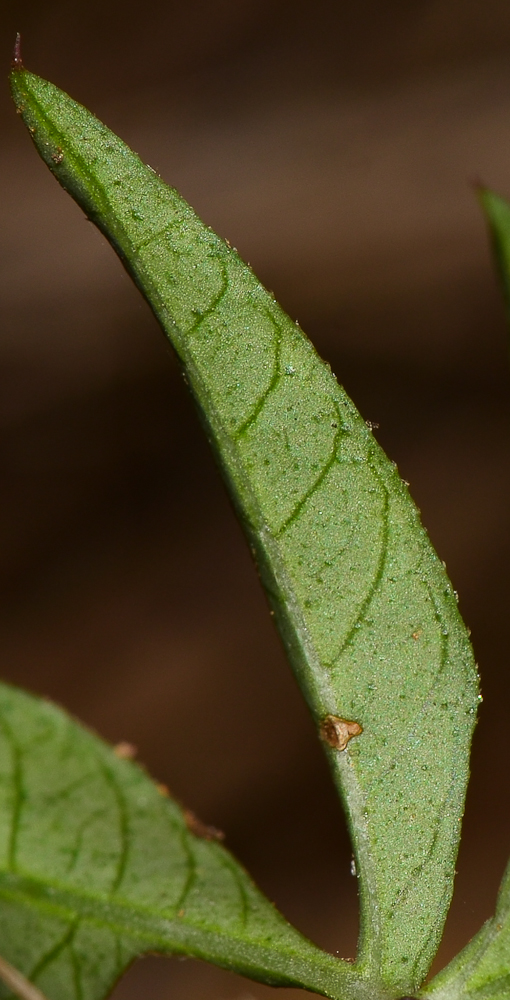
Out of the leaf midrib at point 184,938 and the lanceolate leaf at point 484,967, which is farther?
the lanceolate leaf at point 484,967

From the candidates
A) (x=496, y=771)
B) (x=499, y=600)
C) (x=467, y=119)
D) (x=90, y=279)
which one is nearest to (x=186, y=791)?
(x=496, y=771)

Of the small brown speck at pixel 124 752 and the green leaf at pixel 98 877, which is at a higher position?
the small brown speck at pixel 124 752

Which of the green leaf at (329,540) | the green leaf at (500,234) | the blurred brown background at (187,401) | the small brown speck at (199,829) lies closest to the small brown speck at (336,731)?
the green leaf at (329,540)

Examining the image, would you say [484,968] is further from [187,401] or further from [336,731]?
[187,401]

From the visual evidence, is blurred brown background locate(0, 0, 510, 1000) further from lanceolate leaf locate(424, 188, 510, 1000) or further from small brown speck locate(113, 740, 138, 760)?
small brown speck locate(113, 740, 138, 760)

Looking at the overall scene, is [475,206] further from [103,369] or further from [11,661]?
[11,661]

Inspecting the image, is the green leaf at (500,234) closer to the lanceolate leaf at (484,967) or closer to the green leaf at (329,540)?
the green leaf at (329,540)

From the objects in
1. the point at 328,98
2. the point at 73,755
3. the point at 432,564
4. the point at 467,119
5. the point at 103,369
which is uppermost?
the point at 467,119

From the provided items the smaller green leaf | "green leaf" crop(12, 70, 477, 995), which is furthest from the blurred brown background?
the smaller green leaf
